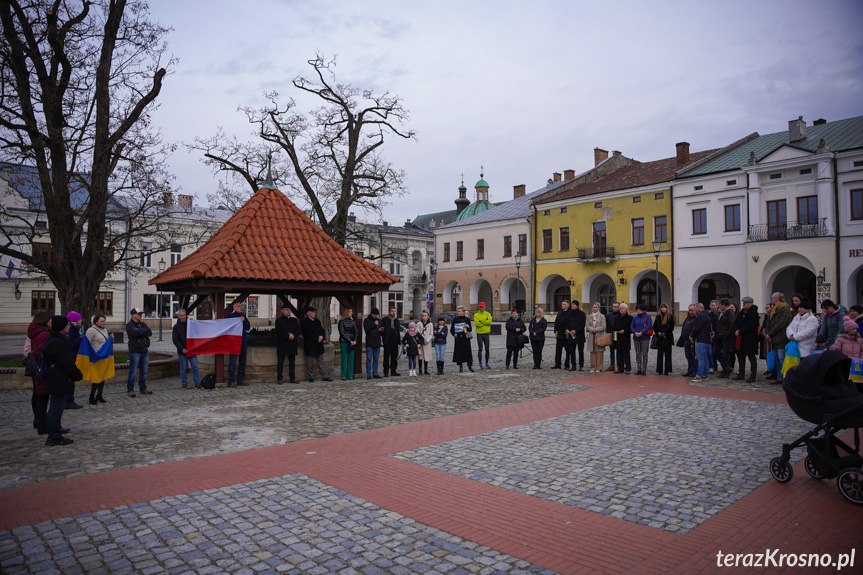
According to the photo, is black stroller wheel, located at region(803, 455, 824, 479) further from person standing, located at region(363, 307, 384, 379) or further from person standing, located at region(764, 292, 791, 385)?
person standing, located at region(363, 307, 384, 379)

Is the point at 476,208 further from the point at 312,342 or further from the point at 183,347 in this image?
the point at 183,347

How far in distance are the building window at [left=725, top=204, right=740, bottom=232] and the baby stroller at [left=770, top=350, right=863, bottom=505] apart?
35755 mm

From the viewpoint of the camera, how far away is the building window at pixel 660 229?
4153cm

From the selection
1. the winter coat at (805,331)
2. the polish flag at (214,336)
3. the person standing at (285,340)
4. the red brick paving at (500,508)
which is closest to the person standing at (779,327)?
the winter coat at (805,331)

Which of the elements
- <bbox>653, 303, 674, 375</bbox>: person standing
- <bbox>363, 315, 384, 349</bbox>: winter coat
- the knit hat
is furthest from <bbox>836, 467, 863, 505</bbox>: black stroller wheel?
<bbox>363, 315, 384, 349</bbox>: winter coat

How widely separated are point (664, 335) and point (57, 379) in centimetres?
1336

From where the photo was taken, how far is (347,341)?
15.2m

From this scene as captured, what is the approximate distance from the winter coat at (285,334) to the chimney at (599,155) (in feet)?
145

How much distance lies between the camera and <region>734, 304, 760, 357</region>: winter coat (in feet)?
44.4

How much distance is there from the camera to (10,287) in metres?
41.4

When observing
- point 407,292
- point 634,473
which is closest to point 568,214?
point 407,292

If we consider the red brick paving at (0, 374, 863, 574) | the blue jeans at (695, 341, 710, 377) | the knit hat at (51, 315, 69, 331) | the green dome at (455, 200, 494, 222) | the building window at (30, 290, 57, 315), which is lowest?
the red brick paving at (0, 374, 863, 574)

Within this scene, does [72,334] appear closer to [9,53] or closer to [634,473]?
[9,53]

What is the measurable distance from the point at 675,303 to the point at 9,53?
38.1 meters
